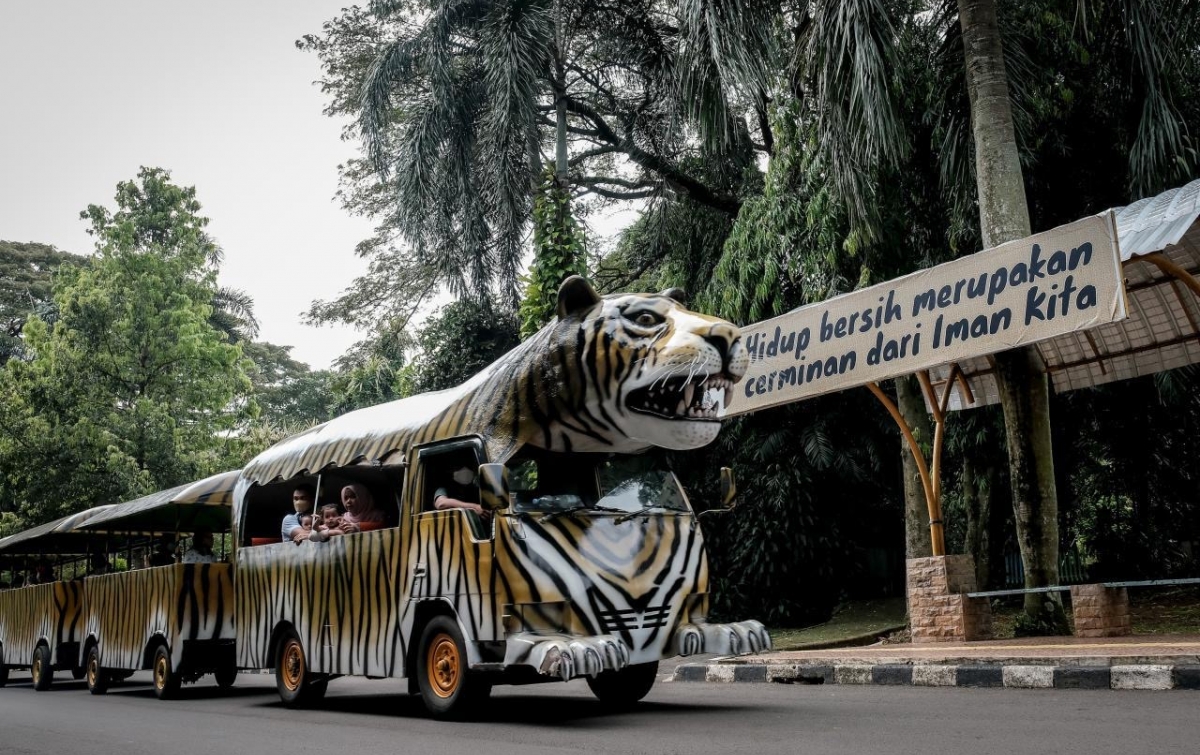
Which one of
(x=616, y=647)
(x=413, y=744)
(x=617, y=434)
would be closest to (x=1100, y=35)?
(x=617, y=434)

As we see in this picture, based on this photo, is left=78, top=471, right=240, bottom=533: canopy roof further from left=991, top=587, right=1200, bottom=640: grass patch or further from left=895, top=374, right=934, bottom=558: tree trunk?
left=991, top=587, right=1200, bottom=640: grass patch

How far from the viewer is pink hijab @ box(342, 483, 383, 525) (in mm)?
10539

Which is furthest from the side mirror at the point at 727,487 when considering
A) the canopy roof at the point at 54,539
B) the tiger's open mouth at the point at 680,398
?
the canopy roof at the point at 54,539

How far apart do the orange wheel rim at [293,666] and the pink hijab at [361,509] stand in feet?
5.24

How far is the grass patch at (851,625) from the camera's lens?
56.6 feet

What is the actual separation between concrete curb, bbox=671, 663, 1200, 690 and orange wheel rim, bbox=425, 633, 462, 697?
175 inches

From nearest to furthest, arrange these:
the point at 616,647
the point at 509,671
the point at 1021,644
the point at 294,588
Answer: the point at 616,647 < the point at 509,671 < the point at 294,588 < the point at 1021,644

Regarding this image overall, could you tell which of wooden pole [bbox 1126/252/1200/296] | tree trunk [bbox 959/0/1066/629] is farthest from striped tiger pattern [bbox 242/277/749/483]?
tree trunk [bbox 959/0/1066/629]

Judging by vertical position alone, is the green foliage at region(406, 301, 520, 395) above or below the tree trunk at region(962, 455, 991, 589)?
above

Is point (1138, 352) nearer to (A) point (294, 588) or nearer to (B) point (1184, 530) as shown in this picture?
(B) point (1184, 530)

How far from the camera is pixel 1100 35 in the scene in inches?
599

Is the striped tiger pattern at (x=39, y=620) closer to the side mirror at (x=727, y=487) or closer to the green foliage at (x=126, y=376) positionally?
the green foliage at (x=126, y=376)

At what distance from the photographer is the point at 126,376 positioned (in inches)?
1219

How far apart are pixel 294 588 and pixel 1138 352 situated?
10495 mm
